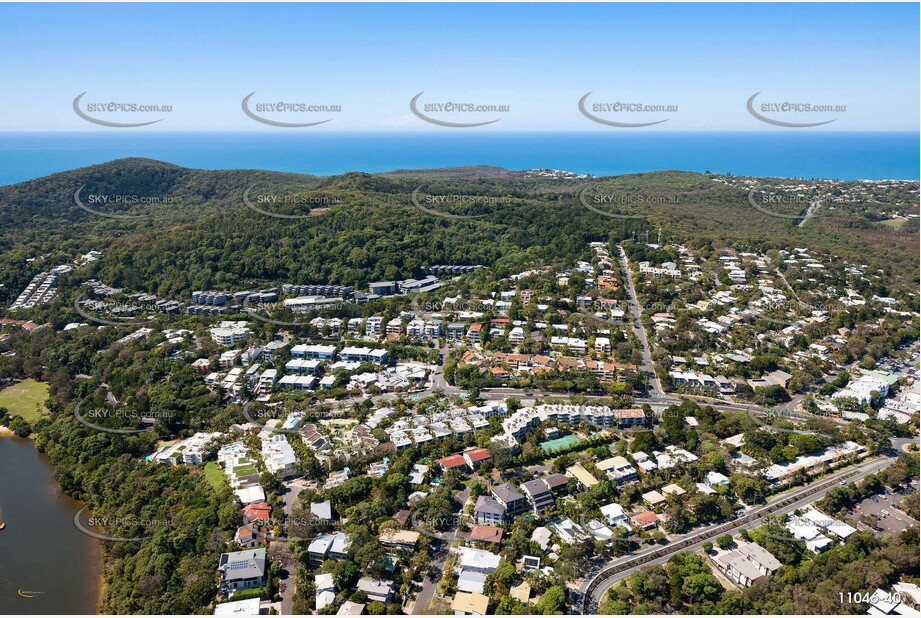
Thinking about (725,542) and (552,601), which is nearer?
(552,601)

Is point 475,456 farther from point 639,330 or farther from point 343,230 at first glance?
point 343,230

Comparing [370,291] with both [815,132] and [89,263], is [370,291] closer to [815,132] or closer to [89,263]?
[89,263]

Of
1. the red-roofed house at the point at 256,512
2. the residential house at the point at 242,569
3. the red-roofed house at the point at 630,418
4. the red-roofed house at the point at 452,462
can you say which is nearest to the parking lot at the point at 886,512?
the red-roofed house at the point at 630,418

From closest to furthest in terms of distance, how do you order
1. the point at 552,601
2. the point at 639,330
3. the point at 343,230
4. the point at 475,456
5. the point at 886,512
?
1. the point at 552,601
2. the point at 886,512
3. the point at 475,456
4. the point at 639,330
5. the point at 343,230

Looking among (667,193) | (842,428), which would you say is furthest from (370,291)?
(667,193)

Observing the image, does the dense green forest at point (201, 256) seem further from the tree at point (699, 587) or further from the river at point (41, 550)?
the river at point (41, 550)

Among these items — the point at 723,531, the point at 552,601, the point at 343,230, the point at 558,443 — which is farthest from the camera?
the point at 343,230

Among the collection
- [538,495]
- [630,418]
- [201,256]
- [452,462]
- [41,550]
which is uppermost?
[201,256]

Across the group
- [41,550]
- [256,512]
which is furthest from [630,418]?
[41,550]
